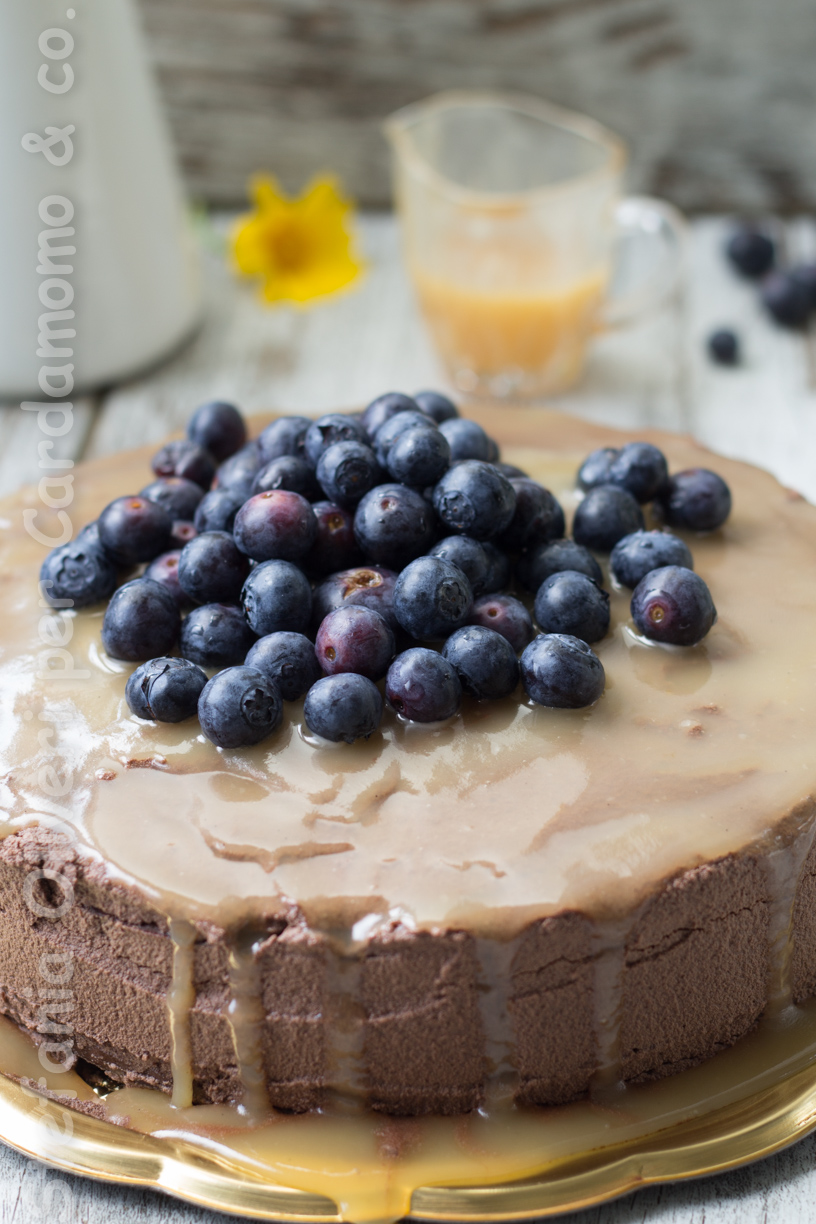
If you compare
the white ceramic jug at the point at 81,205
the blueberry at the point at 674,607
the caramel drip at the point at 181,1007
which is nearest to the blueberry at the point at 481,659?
the blueberry at the point at 674,607

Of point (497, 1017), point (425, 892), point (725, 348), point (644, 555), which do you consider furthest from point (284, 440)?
point (725, 348)

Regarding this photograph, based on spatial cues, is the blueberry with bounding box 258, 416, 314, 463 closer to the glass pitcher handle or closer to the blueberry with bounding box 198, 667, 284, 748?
the blueberry with bounding box 198, 667, 284, 748

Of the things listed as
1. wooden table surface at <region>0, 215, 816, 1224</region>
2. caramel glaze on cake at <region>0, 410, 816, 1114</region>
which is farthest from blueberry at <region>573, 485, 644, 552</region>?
Answer: wooden table surface at <region>0, 215, 816, 1224</region>

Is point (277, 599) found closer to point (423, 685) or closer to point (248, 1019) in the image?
point (423, 685)

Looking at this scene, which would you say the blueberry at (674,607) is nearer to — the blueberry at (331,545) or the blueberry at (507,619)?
the blueberry at (507,619)

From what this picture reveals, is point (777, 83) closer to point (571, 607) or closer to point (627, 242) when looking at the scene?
point (627, 242)
